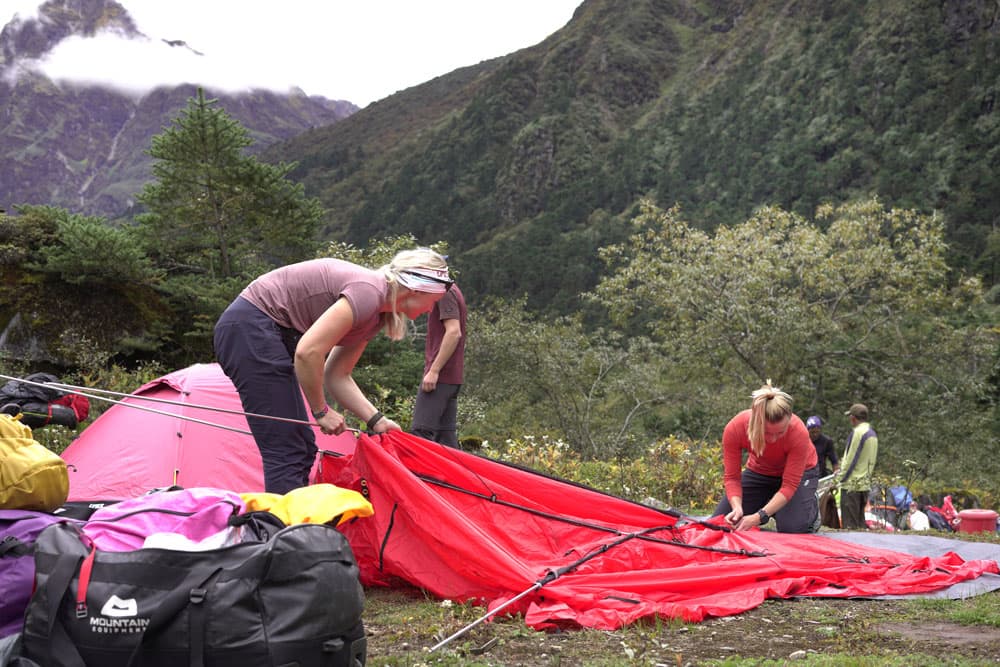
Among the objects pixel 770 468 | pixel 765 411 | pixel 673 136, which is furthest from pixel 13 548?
pixel 673 136

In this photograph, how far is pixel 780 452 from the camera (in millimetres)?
5547

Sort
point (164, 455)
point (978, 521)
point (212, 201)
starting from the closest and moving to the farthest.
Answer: point (164, 455)
point (978, 521)
point (212, 201)

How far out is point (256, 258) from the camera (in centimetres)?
1736

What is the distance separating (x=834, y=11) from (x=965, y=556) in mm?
84168

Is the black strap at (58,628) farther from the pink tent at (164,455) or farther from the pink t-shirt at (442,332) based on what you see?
the pink tent at (164,455)

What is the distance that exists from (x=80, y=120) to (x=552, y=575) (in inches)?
6770

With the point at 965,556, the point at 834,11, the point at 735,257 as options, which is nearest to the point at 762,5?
the point at 834,11

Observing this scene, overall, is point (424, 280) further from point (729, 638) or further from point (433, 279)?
point (729, 638)

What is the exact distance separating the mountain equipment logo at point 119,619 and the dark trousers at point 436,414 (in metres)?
2.88

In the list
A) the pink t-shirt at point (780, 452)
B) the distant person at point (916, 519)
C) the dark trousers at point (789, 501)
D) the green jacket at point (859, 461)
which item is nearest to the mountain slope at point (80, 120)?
the distant person at point (916, 519)

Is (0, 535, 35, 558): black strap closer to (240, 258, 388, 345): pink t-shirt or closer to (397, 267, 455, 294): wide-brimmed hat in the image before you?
(240, 258, 388, 345): pink t-shirt

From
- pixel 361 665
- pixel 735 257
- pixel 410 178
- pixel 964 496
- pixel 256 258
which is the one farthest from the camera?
pixel 410 178

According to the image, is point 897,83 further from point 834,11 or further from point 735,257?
point 735,257

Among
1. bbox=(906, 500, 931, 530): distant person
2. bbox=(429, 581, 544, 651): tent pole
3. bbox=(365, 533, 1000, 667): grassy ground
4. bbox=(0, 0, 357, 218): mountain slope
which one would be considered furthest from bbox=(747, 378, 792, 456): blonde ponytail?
bbox=(0, 0, 357, 218): mountain slope
